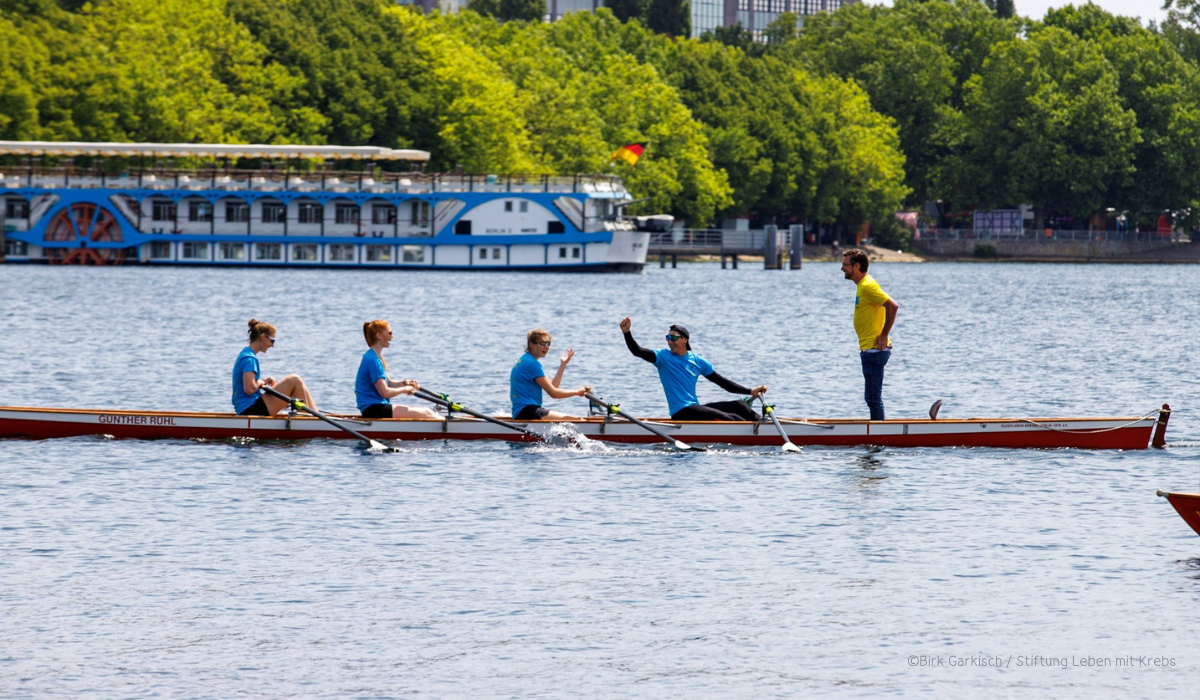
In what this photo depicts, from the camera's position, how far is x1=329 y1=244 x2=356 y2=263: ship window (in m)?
96.6

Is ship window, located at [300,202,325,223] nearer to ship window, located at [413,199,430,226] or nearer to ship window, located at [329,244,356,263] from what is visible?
ship window, located at [329,244,356,263]

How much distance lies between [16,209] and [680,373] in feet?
266

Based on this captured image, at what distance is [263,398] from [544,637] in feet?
37.2

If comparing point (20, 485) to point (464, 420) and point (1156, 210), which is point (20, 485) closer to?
point (464, 420)

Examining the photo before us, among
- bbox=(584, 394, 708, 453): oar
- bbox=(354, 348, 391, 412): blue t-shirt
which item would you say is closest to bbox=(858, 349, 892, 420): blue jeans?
bbox=(584, 394, 708, 453): oar

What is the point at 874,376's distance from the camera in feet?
78.4

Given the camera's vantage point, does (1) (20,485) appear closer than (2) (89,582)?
No

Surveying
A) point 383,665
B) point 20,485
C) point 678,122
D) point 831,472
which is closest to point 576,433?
point 831,472

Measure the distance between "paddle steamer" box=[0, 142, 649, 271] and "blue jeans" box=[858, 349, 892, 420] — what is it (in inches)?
2759

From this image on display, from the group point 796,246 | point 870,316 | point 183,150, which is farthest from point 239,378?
point 796,246

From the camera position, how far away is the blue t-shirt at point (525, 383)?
24281 mm

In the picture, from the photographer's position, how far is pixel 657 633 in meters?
15.2

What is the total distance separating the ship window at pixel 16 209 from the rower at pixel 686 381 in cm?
7995

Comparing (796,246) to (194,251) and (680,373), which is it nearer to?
(194,251)
